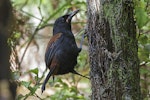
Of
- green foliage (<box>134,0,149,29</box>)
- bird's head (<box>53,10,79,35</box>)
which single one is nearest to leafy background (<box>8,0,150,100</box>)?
green foliage (<box>134,0,149,29</box>)

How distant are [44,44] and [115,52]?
543 cm

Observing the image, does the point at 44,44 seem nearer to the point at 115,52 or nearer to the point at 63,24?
the point at 63,24

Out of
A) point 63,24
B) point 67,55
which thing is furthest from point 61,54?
point 63,24

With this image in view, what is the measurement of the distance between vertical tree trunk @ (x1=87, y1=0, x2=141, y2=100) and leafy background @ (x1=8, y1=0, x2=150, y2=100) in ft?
0.83

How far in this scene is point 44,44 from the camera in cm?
743

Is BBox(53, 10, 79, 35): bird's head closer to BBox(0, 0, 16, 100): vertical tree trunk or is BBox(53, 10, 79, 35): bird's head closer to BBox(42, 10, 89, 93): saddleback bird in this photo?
BBox(42, 10, 89, 93): saddleback bird

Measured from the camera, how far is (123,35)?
83.1 inches

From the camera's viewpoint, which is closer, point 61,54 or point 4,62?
point 4,62

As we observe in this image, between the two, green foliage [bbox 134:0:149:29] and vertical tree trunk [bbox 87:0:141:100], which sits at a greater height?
green foliage [bbox 134:0:149:29]

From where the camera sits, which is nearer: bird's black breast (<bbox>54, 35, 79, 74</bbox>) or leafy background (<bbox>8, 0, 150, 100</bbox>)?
leafy background (<bbox>8, 0, 150, 100</bbox>)

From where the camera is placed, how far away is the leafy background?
2809mm

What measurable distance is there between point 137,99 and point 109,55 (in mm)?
345

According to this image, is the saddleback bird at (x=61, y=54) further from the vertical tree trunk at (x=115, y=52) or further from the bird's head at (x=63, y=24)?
the vertical tree trunk at (x=115, y=52)

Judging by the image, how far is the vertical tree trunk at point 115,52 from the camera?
2.10 m
